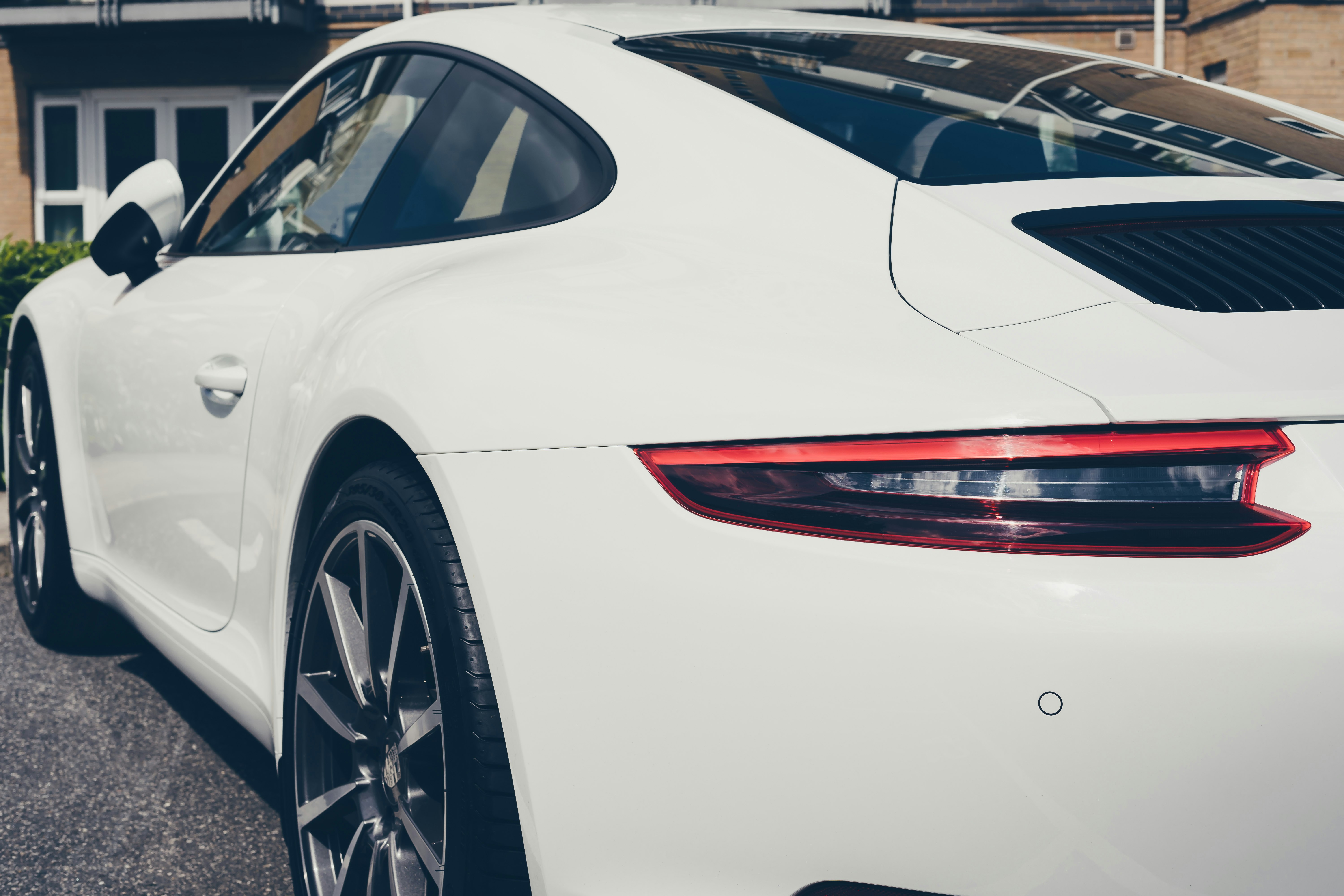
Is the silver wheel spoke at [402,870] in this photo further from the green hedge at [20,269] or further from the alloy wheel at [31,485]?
the green hedge at [20,269]

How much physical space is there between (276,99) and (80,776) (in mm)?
13664

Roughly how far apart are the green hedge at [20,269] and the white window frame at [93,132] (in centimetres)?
941

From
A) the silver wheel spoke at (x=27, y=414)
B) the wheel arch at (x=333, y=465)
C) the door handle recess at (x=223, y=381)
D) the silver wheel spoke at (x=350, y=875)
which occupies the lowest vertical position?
the silver wheel spoke at (x=350, y=875)

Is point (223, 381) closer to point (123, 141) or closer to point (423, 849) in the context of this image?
point (423, 849)

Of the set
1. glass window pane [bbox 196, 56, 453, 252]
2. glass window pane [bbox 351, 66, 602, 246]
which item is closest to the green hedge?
glass window pane [bbox 196, 56, 453, 252]

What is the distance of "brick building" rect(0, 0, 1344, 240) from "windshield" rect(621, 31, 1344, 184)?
11940 mm

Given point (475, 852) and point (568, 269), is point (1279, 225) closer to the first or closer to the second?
point (568, 269)

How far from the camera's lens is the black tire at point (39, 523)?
3479 mm

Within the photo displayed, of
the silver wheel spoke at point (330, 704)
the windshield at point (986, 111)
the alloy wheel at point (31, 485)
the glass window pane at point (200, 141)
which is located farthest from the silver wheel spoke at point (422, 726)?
the glass window pane at point (200, 141)

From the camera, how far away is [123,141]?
15938mm

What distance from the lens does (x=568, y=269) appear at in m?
1.65

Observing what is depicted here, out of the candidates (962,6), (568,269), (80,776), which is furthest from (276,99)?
(568,269)

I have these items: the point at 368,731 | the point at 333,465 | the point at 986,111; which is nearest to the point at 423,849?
the point at 368,731

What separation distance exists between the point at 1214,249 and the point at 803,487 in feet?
2.02
